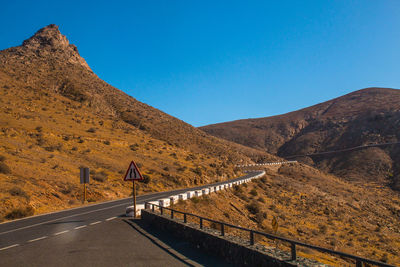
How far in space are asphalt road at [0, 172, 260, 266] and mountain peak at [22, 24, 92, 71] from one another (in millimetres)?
76383

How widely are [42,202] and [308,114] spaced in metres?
148

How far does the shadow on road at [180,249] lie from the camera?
7.41 m

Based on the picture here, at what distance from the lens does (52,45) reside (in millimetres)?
82000

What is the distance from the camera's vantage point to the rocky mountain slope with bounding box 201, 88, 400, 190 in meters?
78.2

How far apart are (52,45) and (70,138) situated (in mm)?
55910

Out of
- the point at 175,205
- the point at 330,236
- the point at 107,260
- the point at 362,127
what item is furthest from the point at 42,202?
the point at 362,127

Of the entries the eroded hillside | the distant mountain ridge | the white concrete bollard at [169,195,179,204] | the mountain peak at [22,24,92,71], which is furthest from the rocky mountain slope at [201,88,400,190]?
the mountain peak at [22,24,92,71]

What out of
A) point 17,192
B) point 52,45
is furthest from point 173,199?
point 52,45

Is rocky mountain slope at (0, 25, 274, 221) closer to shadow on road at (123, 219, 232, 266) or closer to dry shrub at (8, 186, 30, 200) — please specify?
dry shrub at (8, 186, 30, 200)

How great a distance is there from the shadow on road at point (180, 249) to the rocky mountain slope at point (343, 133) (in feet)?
214

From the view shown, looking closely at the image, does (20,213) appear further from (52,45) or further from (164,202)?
(52,45)

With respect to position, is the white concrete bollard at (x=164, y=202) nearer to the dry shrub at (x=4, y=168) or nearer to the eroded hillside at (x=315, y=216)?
the eroded hillside at (x=315, y=216)

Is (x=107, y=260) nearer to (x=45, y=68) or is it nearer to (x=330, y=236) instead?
(x=330, y=236)

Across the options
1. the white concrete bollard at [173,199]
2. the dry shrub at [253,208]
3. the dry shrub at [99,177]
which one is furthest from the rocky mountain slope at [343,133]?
the dry shrub at [99,177]
